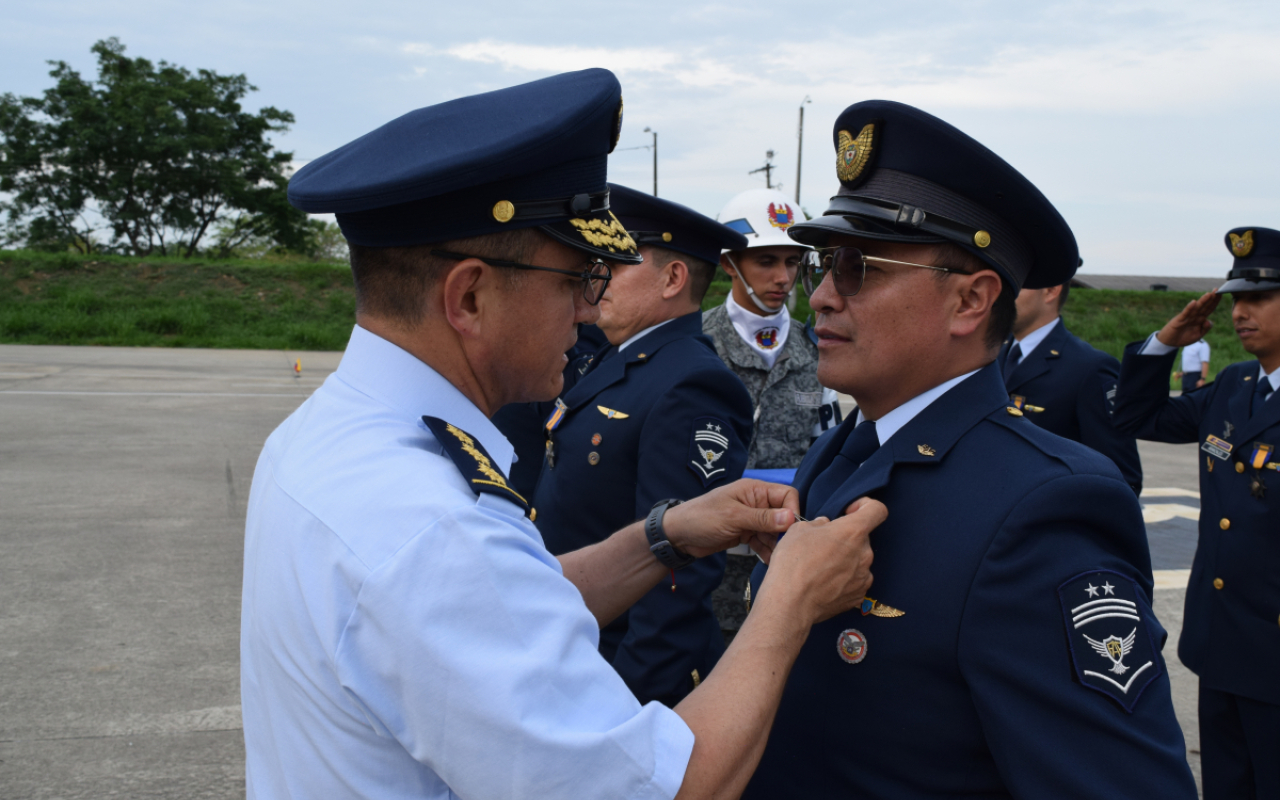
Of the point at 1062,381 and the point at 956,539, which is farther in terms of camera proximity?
the point at 1062,381

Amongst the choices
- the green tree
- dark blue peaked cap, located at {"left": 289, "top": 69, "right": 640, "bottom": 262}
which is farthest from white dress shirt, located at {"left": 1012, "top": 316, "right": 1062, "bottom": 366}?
the green tree

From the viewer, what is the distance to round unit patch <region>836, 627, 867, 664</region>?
169 cm

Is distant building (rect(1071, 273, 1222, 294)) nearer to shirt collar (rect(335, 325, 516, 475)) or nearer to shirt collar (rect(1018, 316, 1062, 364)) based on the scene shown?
shirt collar (rect(1018, 316, 1062, 364))

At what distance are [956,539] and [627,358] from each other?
193 cm

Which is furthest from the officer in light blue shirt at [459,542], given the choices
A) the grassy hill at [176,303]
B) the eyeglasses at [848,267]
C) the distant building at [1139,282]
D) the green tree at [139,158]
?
the distant building at [1139,282]

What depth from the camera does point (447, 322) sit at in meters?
1.52

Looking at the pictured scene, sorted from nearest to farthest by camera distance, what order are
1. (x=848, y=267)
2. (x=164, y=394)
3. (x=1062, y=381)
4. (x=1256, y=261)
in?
1. (x=848, y=267)
2. (x=1256, y=261)
3. (x=1062, y=381)
4. (x=164, y=394)

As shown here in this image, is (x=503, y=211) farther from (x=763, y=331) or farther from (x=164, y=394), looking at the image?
(x=164, y=394)

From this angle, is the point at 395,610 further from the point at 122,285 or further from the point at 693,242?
the point at 122,285

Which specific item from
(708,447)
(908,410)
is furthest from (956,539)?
(708,447)

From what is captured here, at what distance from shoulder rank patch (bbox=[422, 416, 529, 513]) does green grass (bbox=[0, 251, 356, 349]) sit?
77.4 ft

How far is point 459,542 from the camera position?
115cm

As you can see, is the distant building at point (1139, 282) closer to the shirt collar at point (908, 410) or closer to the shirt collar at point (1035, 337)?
the shirt collar at point (1035, 337)

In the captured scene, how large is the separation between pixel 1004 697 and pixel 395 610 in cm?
98
